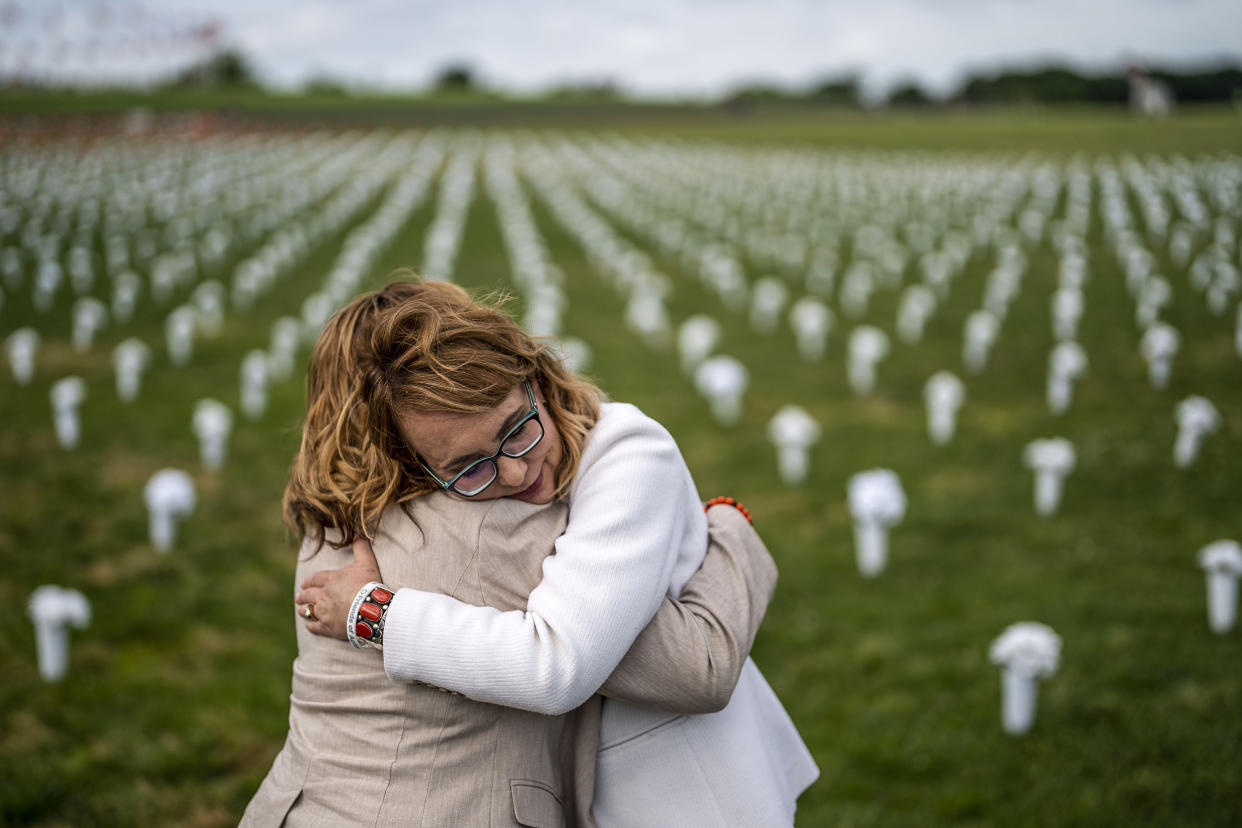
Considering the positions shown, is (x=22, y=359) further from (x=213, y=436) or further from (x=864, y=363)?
(x=864, y=363)

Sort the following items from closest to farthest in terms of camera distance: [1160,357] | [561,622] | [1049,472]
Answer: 1. [561,622]
2. [1049,472]
3. [1160,357]

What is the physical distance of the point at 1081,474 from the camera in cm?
699

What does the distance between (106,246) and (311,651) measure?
18.6 m

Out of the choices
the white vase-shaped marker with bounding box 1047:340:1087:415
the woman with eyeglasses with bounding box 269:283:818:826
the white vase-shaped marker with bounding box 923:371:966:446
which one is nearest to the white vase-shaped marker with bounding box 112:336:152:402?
the white vase-shaped marker with bounding box 923:371:966:446

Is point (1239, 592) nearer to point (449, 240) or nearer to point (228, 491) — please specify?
point (228, 491)

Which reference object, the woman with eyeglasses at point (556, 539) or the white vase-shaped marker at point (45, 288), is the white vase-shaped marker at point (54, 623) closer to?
the woman with eyeglasses at point (556, 539)

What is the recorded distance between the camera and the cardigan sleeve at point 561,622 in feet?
5.08

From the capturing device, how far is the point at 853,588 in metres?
5.57

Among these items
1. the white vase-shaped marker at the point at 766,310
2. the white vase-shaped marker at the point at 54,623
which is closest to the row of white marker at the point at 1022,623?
the white vase-shaped marker at the point at 54,623

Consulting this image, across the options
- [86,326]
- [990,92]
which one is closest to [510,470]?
[86,326]

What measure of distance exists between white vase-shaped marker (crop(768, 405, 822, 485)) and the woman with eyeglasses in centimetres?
501

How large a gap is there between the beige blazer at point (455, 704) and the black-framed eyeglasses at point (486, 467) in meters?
0.03

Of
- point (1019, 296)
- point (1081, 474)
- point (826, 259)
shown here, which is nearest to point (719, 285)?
point (826, 259)

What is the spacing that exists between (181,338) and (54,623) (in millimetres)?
6712
